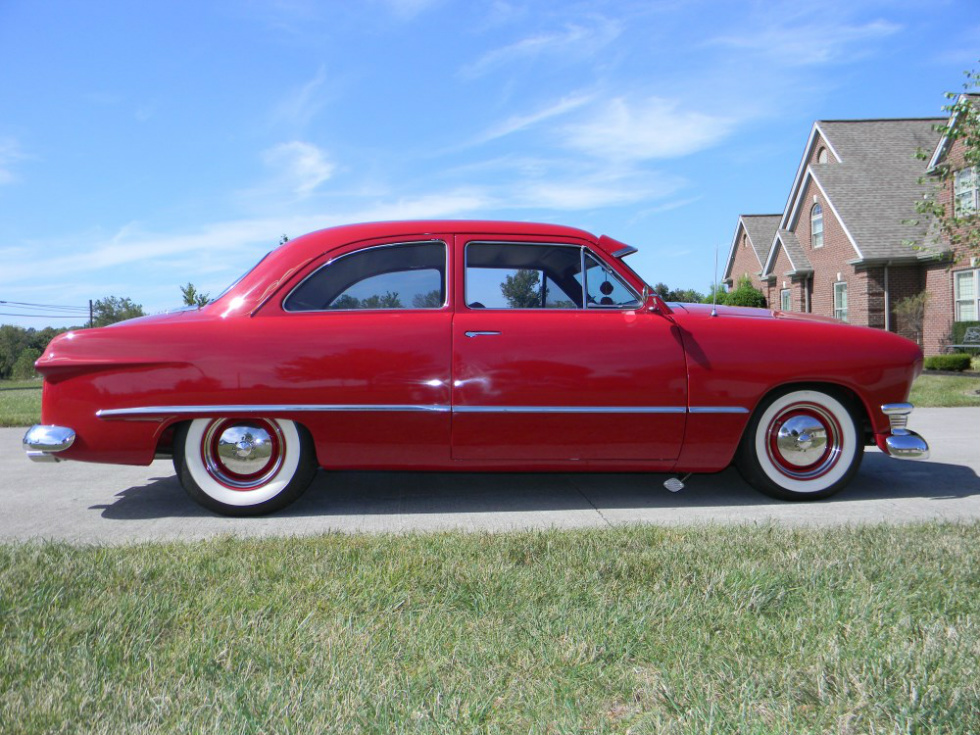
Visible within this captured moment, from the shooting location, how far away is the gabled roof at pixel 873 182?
23.7 m

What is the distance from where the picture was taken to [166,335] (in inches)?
169

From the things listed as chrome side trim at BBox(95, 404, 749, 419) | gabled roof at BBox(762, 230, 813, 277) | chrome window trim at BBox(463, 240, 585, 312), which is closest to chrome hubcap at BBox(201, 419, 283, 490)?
chrome side trim at BBox(95, 404, 749, 419)

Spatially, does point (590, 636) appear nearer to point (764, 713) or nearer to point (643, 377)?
point (764, 713)

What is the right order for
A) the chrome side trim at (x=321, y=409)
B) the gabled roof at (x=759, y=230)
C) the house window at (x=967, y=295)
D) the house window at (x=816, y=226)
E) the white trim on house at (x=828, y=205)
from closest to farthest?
the chrome side trim at (x=321, y=409) < the house window at (x=967, y=295) < the white trim on house at (x=828, y=205) < the house window at (x=816, y=226) < the gabled roof at (x=759, y=230)

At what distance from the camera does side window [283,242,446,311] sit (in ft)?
14.7

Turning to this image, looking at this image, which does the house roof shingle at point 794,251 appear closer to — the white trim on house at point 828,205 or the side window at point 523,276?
the white trim on house at point 828,205

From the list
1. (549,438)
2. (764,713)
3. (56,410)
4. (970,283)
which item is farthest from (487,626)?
(970,283)

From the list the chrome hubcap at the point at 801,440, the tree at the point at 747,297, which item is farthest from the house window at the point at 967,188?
the chrome hubcap at the point at 801,440

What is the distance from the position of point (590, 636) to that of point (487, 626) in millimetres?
332

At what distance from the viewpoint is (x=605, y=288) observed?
4602mm

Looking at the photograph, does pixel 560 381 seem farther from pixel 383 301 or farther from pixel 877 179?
pixel 877 179

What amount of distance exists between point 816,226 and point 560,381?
84.8ft

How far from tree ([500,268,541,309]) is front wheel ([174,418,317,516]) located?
4.55ft

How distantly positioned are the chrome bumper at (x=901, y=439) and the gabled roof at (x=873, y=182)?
20279mm
